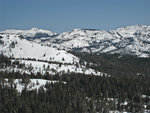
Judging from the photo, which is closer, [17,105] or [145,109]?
[17,105]

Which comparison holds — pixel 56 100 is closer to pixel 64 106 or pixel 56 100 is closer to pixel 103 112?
pixel 64 106

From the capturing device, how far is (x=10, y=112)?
16188 centimetres

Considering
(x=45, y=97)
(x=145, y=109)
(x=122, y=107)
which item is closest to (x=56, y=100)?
(x=45, y=97)

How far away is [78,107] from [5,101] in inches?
2210

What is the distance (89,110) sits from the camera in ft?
573

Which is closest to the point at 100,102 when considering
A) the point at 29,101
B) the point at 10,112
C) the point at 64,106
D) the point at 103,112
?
the point at 103,112

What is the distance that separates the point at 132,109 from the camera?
17500cm

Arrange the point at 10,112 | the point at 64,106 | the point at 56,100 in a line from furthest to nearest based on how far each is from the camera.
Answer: the point at 56,100
the point at 64,106
the point at 10,112

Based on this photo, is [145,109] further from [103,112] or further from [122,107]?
[103,112]

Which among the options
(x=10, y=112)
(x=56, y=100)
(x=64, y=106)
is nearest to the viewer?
(x=10, y=112)

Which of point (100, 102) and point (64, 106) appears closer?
point (64, 106)

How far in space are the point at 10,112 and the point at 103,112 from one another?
67.6 metres

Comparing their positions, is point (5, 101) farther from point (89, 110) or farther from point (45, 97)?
point (89, 110)

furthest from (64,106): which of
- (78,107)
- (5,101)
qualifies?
(5,101)
